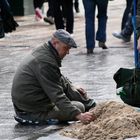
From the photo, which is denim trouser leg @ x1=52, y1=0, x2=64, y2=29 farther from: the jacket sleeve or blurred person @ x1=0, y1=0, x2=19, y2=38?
the jacket sleeve

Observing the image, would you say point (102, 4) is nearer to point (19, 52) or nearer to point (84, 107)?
point (19, 52)

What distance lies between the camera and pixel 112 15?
20.3 m

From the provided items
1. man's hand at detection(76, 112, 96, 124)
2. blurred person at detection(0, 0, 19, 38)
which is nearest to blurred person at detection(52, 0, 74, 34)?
blurred person at detection(0, 0, 19, 38)

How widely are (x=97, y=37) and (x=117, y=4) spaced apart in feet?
46.9

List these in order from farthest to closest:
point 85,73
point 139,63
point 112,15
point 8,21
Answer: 1. point 112,15
2. point 8,21
3. point 85,73
4. point 139,63

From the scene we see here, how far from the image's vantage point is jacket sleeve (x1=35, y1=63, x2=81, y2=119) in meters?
6.26

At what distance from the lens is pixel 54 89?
247 inches

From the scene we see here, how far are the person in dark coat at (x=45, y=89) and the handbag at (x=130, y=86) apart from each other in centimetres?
43

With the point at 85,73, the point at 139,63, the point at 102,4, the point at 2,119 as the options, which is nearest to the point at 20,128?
the point at 2,119

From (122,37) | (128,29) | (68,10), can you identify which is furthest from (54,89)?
(68,10)

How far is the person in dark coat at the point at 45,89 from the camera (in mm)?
6293

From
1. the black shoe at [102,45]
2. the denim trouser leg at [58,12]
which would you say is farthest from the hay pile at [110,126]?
the denim trouser leg at [58,12]

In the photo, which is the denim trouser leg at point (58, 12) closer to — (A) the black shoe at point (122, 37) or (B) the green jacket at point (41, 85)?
(A) the black shoe at point (122, 37)

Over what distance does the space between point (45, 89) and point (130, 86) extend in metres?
0.84
